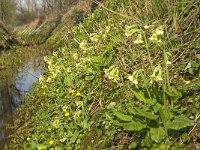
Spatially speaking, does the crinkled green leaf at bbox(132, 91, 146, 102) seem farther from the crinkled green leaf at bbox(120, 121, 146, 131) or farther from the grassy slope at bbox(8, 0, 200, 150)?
the crinkled green leaf at bbox(120, 121, 146, 131)

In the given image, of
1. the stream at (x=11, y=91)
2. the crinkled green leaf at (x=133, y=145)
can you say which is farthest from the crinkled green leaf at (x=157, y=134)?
the stream at (x=11, y=91)

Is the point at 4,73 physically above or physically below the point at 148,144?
below

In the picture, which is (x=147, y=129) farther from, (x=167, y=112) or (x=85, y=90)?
(x=85, y=90)

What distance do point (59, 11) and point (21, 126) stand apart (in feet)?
76.3

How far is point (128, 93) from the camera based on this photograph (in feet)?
12.7

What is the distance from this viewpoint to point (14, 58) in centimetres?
1642

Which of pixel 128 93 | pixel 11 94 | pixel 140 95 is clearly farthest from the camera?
pixel 11 94

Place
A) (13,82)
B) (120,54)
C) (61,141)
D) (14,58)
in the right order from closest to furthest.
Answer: (61,141) < (120,54) < (13,82) < (14,58)

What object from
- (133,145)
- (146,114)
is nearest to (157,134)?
(146,114)

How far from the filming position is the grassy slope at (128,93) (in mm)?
2680

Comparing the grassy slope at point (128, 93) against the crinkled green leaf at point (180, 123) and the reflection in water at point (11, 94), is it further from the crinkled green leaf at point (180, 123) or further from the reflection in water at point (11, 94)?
the reflection in water at point (11, 94)

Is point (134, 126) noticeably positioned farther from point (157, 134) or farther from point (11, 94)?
point (11, 94)

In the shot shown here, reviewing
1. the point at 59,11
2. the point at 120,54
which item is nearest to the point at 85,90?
the point at 120,54

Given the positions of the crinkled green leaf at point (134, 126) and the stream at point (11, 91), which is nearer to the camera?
the crinkled green leaf at point (134, 126)
